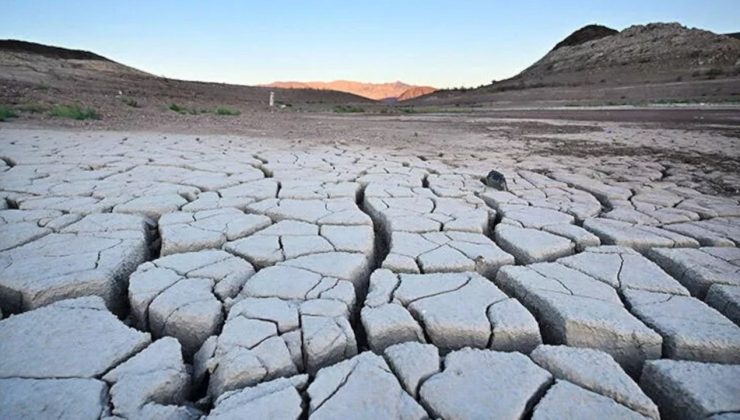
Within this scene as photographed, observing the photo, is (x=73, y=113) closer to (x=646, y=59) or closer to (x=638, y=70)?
(x=638, y=70)

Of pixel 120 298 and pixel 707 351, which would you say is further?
pixel 120 298

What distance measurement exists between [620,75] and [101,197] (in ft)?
109

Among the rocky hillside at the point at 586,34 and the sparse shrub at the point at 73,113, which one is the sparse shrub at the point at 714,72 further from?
the rocky hillside at the point at 586,34

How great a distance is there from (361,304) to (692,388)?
1099 mm

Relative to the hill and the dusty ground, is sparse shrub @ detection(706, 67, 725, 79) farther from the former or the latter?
the dusty ground

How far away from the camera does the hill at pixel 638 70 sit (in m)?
21.3

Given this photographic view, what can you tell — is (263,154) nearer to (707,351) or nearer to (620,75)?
(707,351)

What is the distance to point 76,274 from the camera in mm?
1652

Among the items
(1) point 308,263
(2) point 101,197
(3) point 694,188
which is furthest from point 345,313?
(3) point 694,188

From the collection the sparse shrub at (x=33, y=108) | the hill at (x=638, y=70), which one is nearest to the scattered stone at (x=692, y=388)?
the sparse shrub at (x=33, y=108)

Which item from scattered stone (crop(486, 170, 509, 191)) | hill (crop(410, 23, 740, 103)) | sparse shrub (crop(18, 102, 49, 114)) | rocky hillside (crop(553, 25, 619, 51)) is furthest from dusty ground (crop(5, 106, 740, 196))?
rocky hillside (crop(553, 25, 619, 51))

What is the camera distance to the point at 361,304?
1.71m

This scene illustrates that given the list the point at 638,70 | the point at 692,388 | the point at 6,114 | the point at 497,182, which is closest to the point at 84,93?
the point at 6,114

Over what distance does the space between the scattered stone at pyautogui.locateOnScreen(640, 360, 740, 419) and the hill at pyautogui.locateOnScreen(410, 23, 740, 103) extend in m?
21.7
